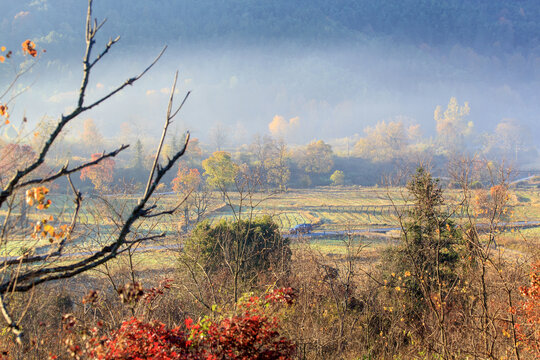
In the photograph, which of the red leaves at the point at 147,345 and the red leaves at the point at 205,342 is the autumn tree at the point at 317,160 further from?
the red leaves at the point at 147,345

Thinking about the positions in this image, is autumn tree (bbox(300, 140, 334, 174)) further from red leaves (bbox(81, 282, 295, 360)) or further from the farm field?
red leaves (bbox(81, 282, 295, 360))

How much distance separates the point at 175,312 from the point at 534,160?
541 ft

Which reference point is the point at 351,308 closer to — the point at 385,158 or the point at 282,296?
the point at 282,296

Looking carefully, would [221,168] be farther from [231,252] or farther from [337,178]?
[231,252]

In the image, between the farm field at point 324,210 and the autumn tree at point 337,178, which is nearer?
the farm field at point 324,210

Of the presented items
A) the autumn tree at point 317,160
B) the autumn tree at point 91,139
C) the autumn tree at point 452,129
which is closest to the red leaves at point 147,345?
the autumn tree at point 317,160

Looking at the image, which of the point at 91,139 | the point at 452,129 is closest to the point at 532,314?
the point at 91,139

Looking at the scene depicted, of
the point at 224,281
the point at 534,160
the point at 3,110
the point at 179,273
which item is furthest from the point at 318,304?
the point at 534,160

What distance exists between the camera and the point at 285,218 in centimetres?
4056

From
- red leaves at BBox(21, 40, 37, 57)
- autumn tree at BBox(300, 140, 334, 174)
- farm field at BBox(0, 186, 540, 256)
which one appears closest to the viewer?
red leaves at BBox(21, 40, 37, 57)

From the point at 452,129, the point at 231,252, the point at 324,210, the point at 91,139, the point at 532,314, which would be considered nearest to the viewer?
the point at 532,314

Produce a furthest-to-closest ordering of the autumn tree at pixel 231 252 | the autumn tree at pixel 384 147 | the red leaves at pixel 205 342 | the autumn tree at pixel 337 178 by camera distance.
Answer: the autumn tree at pixel 384 147 → the autumn tree at pixel 337 178 → the autumn tree at pixel 231 252 → the red leaves at pixel 205 342

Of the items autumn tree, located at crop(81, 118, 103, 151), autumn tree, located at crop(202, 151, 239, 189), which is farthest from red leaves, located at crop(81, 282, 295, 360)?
autumn tree, located at crop(81, 118, 103, 151)

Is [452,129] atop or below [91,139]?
atop
